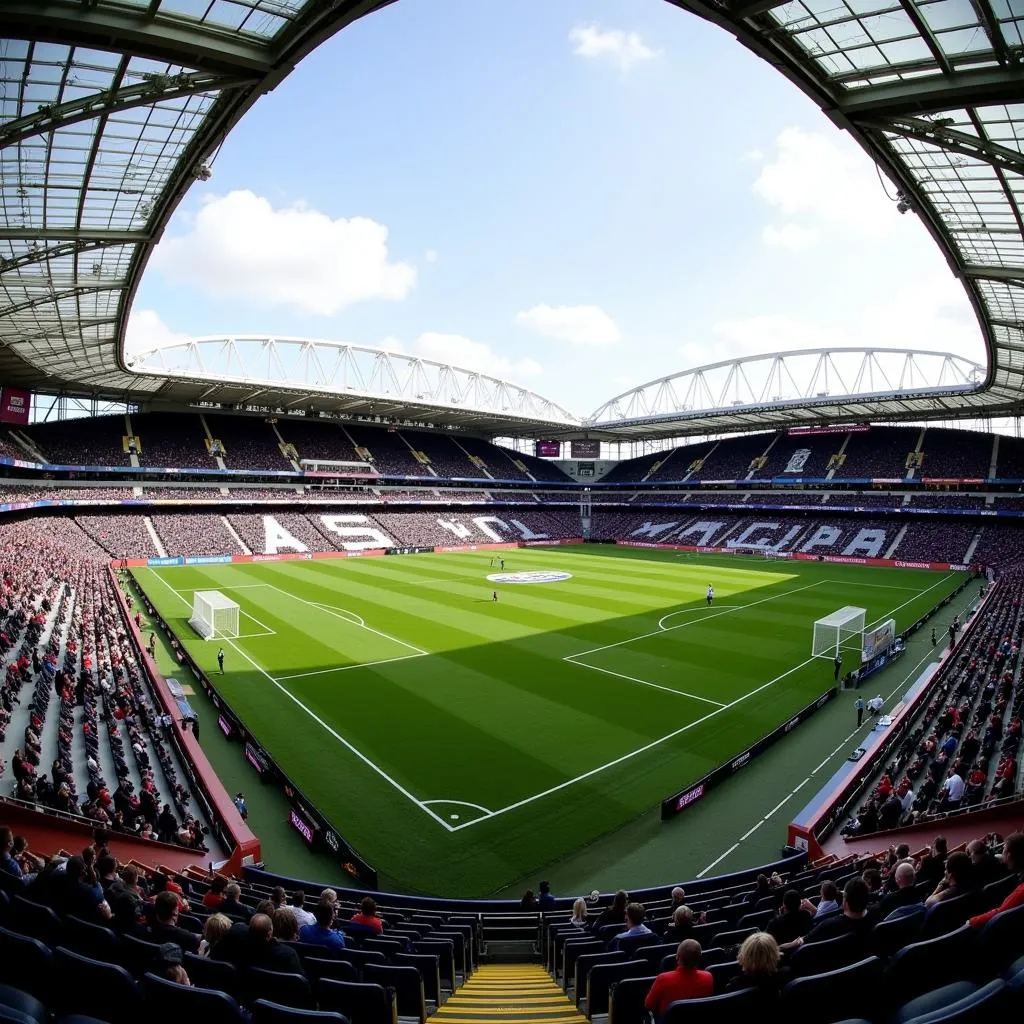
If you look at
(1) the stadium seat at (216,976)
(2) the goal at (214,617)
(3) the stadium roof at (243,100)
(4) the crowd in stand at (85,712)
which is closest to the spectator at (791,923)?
(1) the stadium seat at (216,976)

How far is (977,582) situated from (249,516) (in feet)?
207

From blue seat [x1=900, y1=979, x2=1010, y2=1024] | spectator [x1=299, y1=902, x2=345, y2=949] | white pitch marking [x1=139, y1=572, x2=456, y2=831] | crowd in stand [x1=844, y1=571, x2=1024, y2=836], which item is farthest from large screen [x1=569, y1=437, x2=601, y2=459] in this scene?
blue seat [x1=900, y1=979, x2=1010, y2=1024]

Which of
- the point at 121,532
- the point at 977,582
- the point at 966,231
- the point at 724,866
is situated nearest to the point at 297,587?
the point at 121,532

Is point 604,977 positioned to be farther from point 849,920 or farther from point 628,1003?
point 849,920

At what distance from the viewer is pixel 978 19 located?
1108 centimetres

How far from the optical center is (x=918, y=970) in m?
3.48

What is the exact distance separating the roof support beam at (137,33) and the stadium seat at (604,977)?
52.6ft

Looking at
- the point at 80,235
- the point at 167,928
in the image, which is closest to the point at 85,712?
the point at 167,928

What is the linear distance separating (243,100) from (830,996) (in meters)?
18.6

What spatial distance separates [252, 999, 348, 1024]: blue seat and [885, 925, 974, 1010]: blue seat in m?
2.92

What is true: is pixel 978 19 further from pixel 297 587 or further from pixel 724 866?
pixel 297 587

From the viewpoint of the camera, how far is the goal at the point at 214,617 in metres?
30.8

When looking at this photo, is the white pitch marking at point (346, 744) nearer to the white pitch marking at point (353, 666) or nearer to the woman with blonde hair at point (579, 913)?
the white pitch marking at point (353, 666)

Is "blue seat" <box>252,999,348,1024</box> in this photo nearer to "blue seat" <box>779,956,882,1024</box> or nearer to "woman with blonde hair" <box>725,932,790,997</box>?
"woman with blonde hair" <box>725,932,790,997</box>
